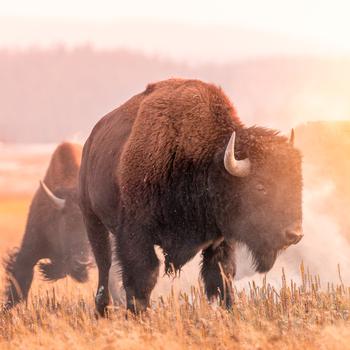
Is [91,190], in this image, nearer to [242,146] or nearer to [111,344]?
[242,146]

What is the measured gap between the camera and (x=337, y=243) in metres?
14.6

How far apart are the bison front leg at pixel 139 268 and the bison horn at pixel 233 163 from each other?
1093 millimetres

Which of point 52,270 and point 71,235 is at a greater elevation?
point 71,235

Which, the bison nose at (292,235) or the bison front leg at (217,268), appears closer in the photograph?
the bison nose at (292,235)

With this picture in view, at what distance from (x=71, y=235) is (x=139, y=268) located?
501cm

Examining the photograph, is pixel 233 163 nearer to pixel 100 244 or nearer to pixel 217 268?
pixel 217 268

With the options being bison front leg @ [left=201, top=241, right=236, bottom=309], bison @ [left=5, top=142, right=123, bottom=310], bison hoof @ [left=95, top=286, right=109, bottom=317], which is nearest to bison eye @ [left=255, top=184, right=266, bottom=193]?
bison front leg @ [left=201, top=241, right=236, bottom=309]

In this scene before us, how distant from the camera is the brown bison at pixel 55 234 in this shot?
43.8 feet

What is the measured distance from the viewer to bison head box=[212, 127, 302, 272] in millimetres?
7840

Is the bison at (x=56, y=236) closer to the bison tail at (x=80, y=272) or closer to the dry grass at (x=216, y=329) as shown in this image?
the bison tail at (x=80, y=272)

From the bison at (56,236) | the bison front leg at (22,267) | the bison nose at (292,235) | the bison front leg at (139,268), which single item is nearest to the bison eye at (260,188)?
the bison nose at (292,235)

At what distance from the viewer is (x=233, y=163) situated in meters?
7.87

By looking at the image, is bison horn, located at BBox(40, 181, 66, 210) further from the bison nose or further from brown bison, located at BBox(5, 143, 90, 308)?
the bison nose

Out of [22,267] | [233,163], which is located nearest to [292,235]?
[233,163]
